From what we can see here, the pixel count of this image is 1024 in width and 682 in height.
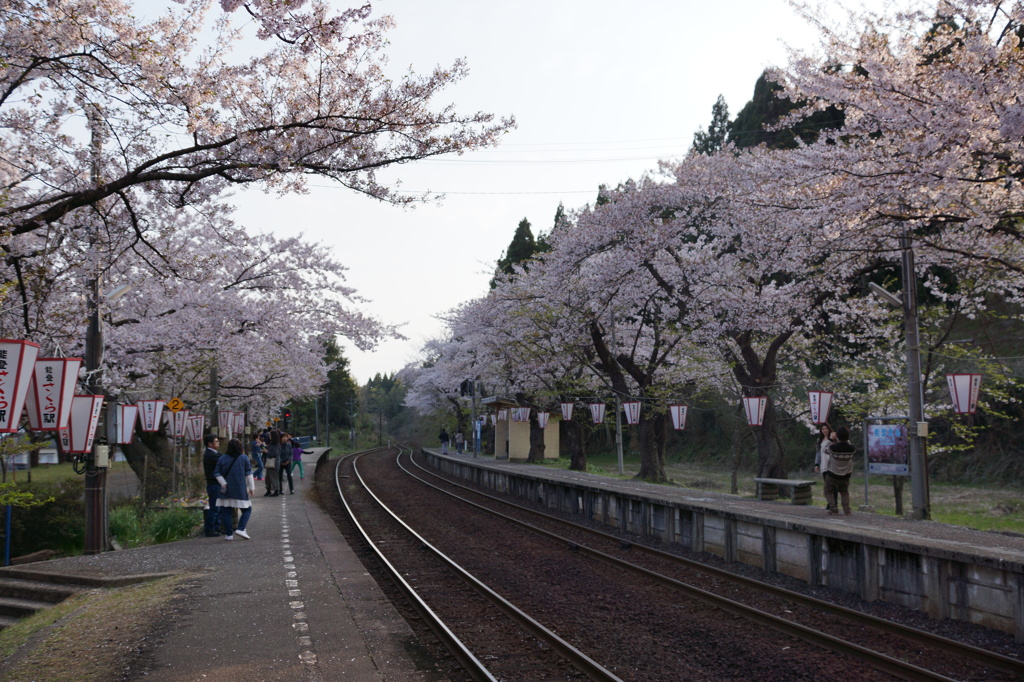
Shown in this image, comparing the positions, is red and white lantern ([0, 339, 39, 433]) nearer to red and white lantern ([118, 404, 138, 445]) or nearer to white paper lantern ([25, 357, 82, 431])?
white paper lantern ([25, 357, 82, 431])

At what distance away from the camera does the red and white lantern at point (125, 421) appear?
13000 millimetres

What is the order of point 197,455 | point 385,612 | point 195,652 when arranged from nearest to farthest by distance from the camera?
point 195,652 < point 385,612 < point 197,455

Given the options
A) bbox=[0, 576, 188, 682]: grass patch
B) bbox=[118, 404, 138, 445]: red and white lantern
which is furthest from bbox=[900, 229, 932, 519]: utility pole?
bbox=[118, 404, 138, 445]: red and white lantern

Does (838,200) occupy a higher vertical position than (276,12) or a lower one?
lower

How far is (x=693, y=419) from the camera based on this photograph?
42812mm

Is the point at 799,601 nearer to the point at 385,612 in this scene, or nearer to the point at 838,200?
the point at 385,612

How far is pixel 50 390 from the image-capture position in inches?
306

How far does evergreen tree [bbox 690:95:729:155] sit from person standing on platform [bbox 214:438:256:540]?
126ft

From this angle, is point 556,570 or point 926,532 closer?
point 926,532

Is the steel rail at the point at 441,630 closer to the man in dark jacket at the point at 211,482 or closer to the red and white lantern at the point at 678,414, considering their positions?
the man in dark jacket at the point at 211,482

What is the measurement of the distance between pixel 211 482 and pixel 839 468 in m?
10.2

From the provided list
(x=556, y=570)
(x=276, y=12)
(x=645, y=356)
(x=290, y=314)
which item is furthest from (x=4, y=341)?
(x=645, y=356)

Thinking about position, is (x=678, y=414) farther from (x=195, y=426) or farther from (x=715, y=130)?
(x=715, y=130)

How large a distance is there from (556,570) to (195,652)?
565 centimetres
